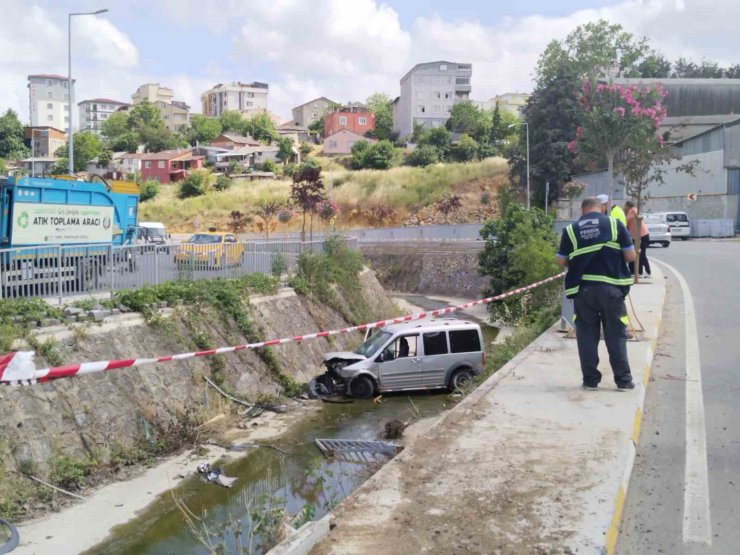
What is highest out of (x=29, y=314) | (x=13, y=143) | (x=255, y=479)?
(x=13, y=143)

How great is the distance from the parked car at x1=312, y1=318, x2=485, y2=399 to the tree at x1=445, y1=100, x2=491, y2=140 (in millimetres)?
79768

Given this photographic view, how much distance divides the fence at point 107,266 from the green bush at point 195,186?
5594cm

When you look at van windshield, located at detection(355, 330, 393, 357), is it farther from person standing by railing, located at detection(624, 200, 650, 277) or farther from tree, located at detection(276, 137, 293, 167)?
tree, located at detection(276, 137, 293, 167)

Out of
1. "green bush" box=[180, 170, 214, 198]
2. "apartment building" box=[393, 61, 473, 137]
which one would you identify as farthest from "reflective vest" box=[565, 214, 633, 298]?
"apartment building" box=[393, 61, 473, 137]

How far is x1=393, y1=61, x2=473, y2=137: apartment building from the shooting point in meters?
111

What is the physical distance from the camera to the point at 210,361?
14953 millimetres

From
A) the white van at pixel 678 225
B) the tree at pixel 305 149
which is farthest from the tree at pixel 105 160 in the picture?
the white van at pixel 678 225

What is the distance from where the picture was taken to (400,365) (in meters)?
15.4

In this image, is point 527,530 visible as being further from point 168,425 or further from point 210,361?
point 210,361

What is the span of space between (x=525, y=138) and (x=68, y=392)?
4813cm

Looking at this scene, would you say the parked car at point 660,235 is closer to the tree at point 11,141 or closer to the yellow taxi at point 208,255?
the yellow taxi at point 208,255

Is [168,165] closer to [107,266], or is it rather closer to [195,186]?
[195,186]

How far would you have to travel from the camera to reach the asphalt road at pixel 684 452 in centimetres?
444

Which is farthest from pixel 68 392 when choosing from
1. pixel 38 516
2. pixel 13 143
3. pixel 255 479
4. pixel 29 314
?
pixel 13 143
